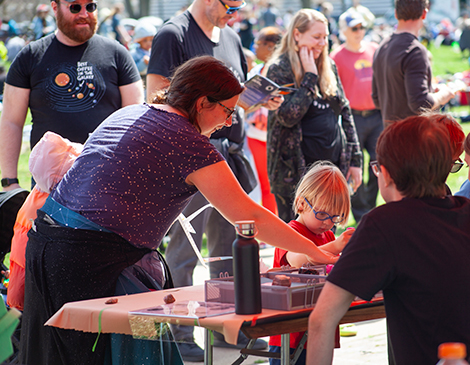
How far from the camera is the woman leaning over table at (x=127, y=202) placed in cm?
232

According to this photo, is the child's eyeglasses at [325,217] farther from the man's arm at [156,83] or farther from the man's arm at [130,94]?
the man's arm at [130,94]

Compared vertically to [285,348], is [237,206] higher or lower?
higher

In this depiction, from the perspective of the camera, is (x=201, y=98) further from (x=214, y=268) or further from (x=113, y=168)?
(x=214, y=268)

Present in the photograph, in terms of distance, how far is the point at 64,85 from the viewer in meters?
3.64

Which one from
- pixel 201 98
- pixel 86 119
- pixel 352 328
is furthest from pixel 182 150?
pixel 352 328

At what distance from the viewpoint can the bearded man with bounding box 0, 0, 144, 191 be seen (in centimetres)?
363

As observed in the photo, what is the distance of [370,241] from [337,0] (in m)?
46.8

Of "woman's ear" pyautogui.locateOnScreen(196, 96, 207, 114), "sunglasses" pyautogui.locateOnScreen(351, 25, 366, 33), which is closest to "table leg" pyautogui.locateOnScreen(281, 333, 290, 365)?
"woman's ear" pyautogui.locateOnScreen(196, 96, 207, 114)

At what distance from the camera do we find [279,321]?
1.95 meters

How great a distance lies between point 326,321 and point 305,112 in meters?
2.70

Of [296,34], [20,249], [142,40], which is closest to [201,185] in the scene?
[20,249]

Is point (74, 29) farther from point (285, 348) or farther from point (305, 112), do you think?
point (285, 348)

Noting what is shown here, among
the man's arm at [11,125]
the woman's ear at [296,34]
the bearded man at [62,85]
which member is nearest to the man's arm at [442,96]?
the woman's ear at [296,34]

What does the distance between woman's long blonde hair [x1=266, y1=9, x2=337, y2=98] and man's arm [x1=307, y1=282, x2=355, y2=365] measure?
9.21 ft
